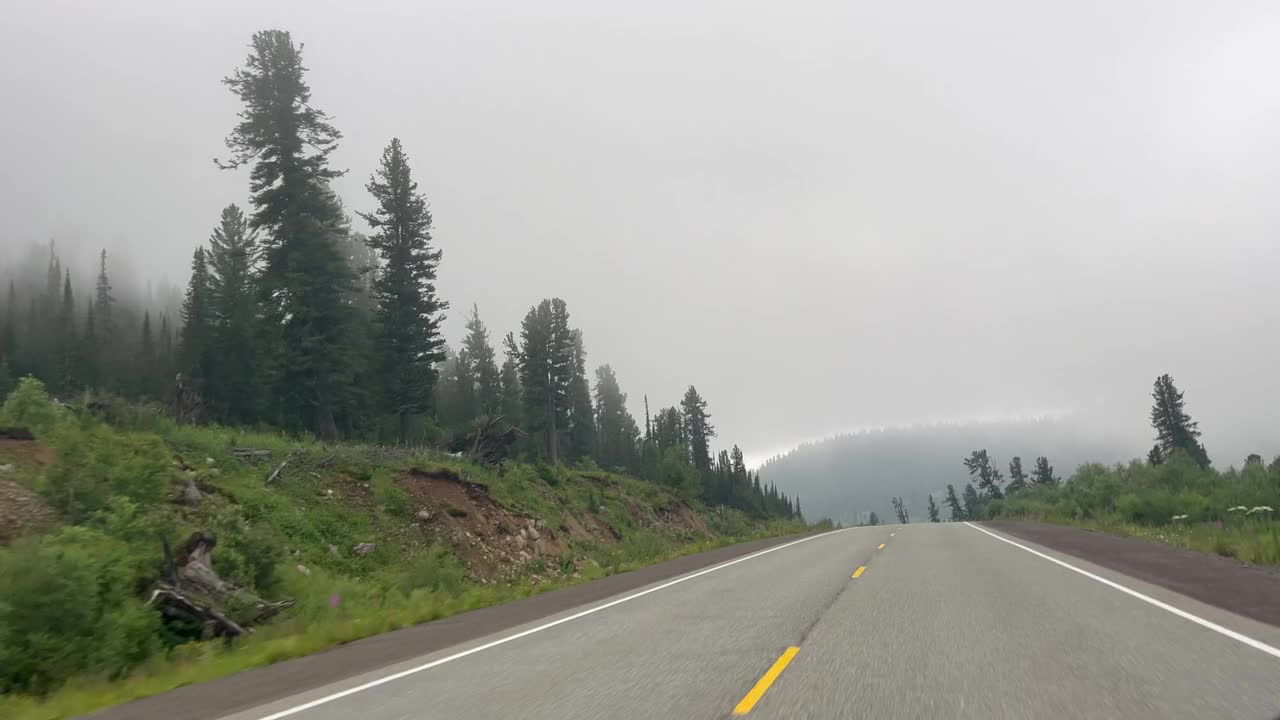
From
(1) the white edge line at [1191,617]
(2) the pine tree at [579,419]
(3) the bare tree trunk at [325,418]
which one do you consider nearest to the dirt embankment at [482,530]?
(3) the bare tree trunk at [325,418]

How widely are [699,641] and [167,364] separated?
7539cm

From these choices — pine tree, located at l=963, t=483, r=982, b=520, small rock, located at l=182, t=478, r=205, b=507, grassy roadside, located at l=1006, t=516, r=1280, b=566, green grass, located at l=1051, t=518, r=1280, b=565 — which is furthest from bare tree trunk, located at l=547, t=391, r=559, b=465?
pine tree, located at l=963, t=483, r=982, b=520

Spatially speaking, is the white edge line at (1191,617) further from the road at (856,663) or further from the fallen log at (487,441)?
the fallen log at (487,441)

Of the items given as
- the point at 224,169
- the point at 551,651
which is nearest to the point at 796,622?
the point at 551,651

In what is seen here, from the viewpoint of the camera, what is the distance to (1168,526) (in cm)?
2717

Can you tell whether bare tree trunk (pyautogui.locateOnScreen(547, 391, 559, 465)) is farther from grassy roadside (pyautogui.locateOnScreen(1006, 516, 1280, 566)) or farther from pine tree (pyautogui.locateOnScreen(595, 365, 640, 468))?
grassy roadside (pyautogui.locateOnScreen(1006, 516, 1280, 566))

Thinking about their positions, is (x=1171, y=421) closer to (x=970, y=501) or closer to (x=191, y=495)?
(x=970, y=501)

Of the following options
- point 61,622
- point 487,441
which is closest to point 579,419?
point 487,441

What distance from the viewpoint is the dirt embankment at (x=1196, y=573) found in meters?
9.69

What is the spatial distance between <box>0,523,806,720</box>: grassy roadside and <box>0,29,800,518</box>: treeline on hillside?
701 inches

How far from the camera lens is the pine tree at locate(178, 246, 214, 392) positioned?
49531 mm

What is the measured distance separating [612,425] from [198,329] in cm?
6799

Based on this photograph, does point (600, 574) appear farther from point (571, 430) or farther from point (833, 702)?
point (571, 430)

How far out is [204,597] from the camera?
447 inches
